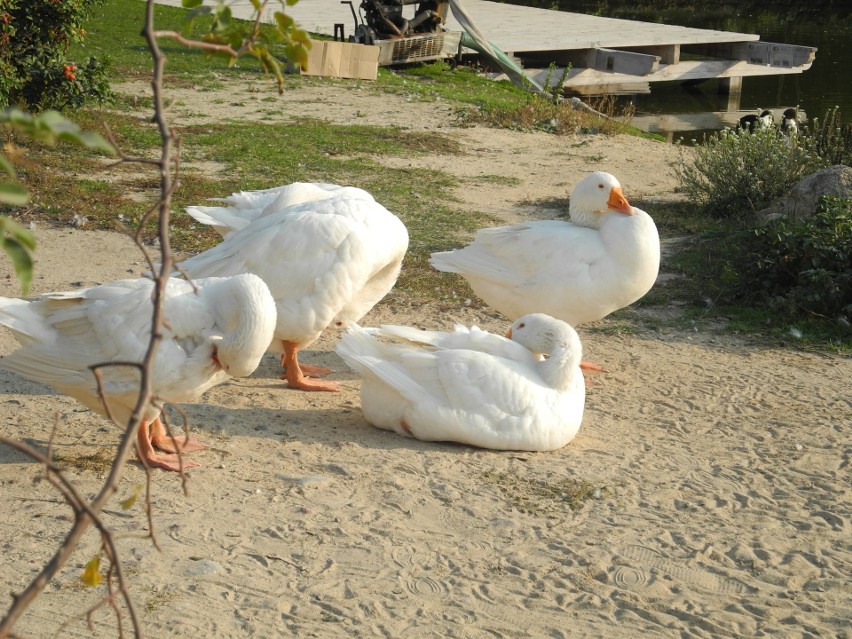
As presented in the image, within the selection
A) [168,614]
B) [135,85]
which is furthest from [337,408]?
[135,85]

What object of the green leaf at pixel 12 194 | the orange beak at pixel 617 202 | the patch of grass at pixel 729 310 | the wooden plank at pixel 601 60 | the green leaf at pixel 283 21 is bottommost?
the patch of grass at pixel 729 310

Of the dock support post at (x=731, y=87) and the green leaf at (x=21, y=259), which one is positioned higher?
the green leaf at (x=21, y=259)

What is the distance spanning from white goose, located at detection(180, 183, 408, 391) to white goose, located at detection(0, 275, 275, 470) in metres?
0.88

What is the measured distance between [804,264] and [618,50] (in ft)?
49.6

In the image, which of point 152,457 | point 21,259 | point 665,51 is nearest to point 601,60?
point 665,51

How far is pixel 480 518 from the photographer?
14.2 ft

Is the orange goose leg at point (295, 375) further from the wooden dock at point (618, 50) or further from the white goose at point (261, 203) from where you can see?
the wooden dock at point (618, 50)

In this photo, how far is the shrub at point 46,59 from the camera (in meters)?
10.1

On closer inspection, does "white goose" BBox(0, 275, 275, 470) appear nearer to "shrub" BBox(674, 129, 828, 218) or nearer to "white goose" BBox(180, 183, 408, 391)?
"white goose" BBox(180, 183, 408, 391)

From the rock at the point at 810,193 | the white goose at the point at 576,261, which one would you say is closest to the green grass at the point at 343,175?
the rock at the point at 810,193

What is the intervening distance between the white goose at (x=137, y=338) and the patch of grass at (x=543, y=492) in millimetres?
1298

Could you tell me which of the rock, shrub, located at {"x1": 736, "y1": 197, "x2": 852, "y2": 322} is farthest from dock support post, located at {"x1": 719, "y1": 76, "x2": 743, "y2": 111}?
shrub, located at {"x1": 736, "y1": 197, "x2": 852, "y2": 322}

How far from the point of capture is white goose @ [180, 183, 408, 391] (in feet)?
17.9

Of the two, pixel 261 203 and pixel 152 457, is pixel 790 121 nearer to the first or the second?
pixel 261 203
